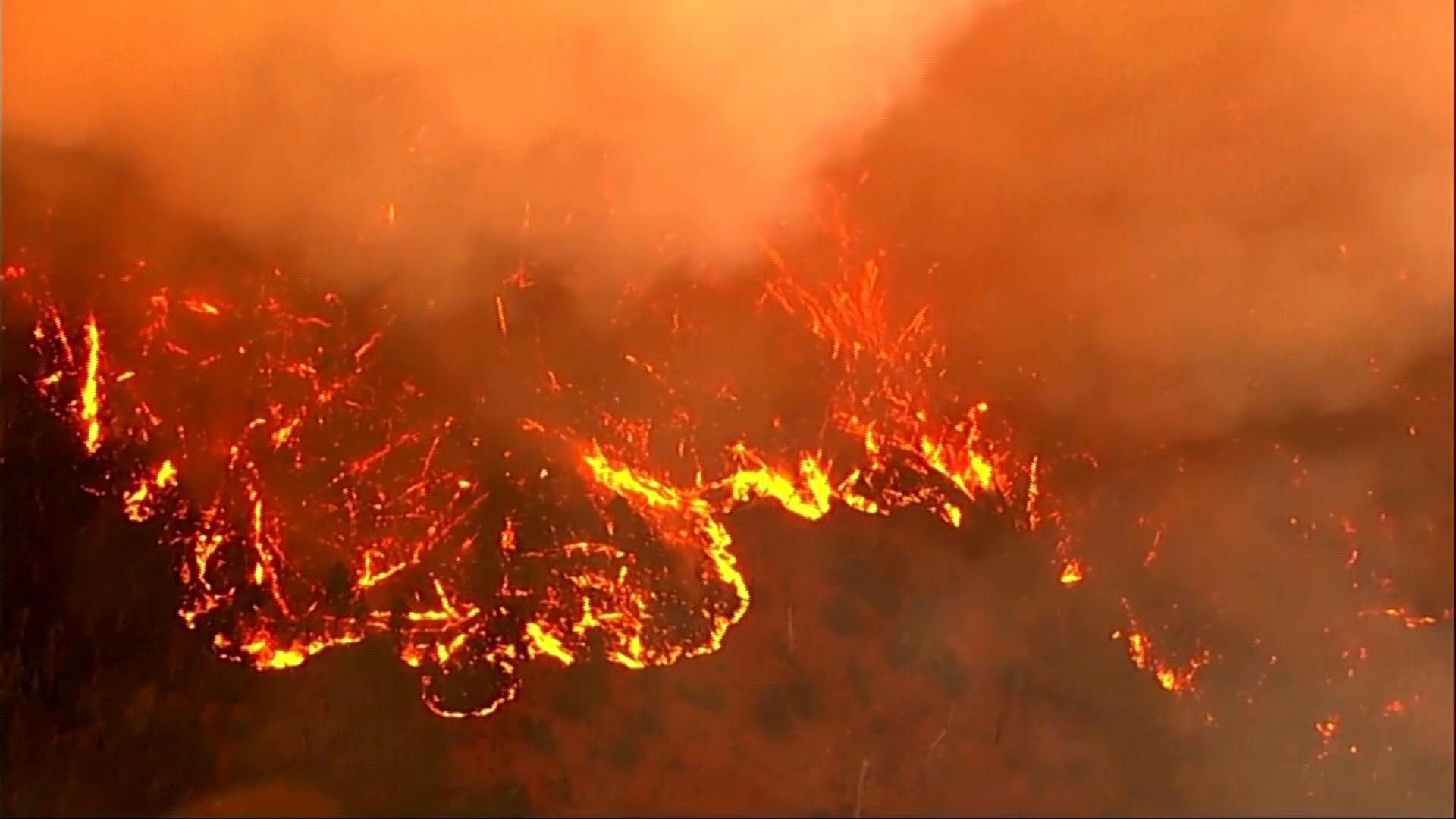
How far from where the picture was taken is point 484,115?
0.85m

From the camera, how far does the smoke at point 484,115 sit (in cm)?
84

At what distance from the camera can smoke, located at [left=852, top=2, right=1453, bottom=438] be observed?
854 mm

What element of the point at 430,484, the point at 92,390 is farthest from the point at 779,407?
the point at 92,390

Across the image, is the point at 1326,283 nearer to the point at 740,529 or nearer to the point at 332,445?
the point at 740,529

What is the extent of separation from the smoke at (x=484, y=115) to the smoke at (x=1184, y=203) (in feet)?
0.28

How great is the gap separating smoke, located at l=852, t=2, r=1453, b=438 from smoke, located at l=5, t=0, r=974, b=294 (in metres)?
0.08

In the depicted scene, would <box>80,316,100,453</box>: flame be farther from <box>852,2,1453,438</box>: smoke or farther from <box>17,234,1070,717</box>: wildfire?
<box>852,2,1453,438</box>: smoke

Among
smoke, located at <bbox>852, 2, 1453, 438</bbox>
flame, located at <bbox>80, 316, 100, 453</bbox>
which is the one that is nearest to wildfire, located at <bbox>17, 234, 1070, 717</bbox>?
flame, located at <bbox>80, 316, 100, 453</bbox>

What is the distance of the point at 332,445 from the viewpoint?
0.84 metres

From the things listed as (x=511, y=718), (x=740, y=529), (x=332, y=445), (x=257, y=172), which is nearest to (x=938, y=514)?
(x=740, y=529)

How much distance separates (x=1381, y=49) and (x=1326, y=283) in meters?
0.20

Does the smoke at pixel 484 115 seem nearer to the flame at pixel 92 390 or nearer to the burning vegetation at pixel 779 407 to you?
the burning vegetation at pixel 779 407

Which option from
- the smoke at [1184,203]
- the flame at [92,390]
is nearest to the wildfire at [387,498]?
the flame at [92,390]

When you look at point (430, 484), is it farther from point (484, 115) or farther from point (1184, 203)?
point (1184, 203)
